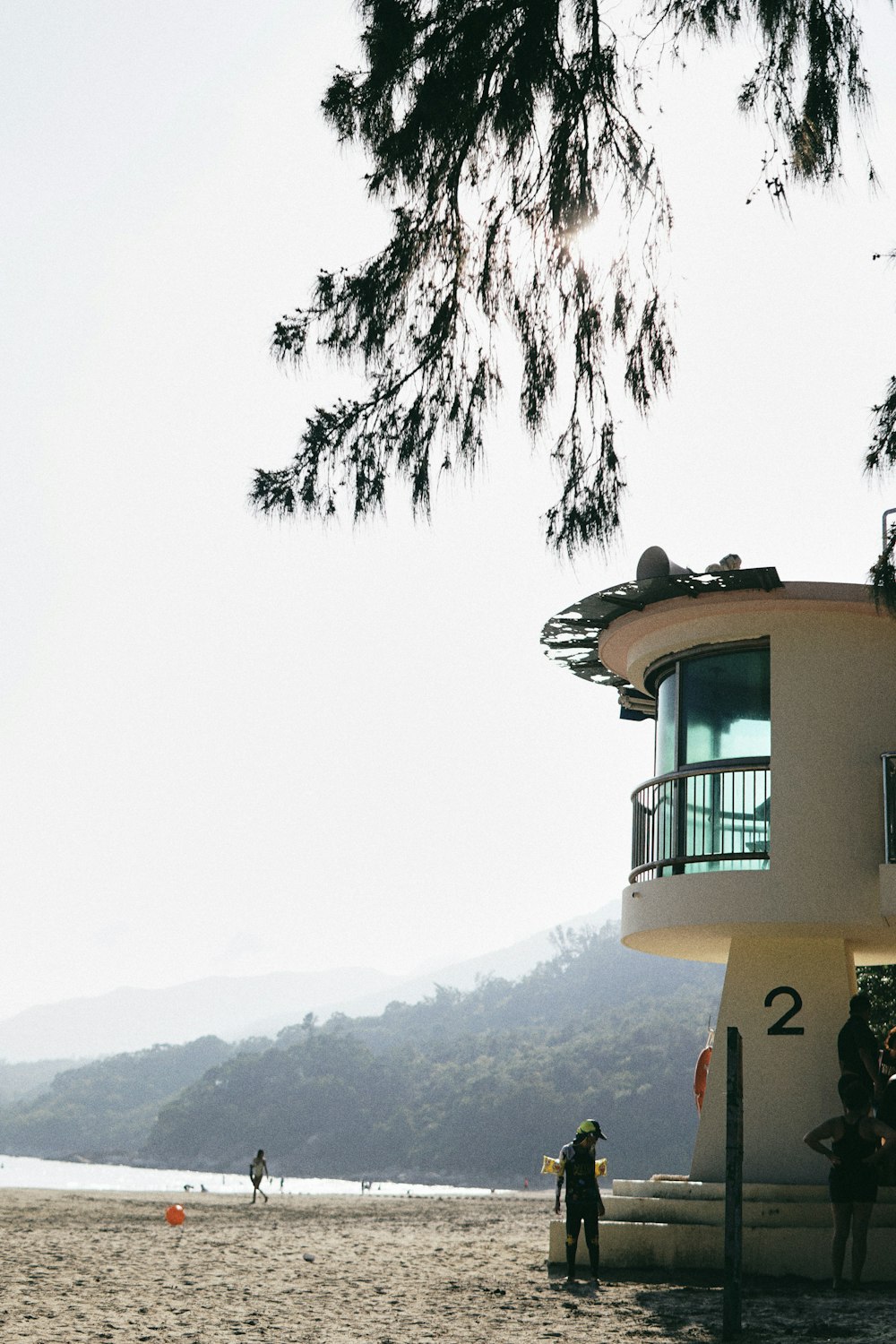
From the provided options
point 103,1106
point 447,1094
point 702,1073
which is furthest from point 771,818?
point 103,1106

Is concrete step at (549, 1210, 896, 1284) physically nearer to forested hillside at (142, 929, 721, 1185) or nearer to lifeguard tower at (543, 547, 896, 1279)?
lifeguard tower at (543, 547, 896, 1279)

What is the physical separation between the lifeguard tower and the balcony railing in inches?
0.7

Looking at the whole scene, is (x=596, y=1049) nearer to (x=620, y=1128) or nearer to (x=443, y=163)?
(x=620, y=1128)

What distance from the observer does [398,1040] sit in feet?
546

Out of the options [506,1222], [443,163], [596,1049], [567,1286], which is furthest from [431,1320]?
[596,1049]

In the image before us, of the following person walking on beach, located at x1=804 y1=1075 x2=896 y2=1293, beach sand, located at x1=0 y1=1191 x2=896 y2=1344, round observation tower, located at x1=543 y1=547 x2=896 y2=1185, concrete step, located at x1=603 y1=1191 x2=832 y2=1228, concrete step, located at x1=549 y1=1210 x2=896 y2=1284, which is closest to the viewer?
beach sand, located at x1=0 y1=1191 x2=896 y2=1344

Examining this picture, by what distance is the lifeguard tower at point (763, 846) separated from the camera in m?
12.8

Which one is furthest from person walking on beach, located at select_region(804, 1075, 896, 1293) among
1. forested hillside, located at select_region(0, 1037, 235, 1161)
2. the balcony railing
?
forested hillside, located at select_region(0, 1037, 235, 1161)

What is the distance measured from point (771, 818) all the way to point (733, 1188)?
5.58 meters

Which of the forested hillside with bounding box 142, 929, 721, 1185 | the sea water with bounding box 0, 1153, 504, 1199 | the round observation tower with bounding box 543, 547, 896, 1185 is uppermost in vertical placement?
the round observation tower with bounding box 543, 547, 896, 1185

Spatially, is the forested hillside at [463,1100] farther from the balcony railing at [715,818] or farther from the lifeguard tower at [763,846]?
the balcony railing at [715,818]

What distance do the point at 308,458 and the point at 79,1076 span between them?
644ft

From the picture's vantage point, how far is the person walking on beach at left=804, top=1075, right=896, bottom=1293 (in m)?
10.7

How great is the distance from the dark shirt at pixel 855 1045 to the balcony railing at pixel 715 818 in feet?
5.67
